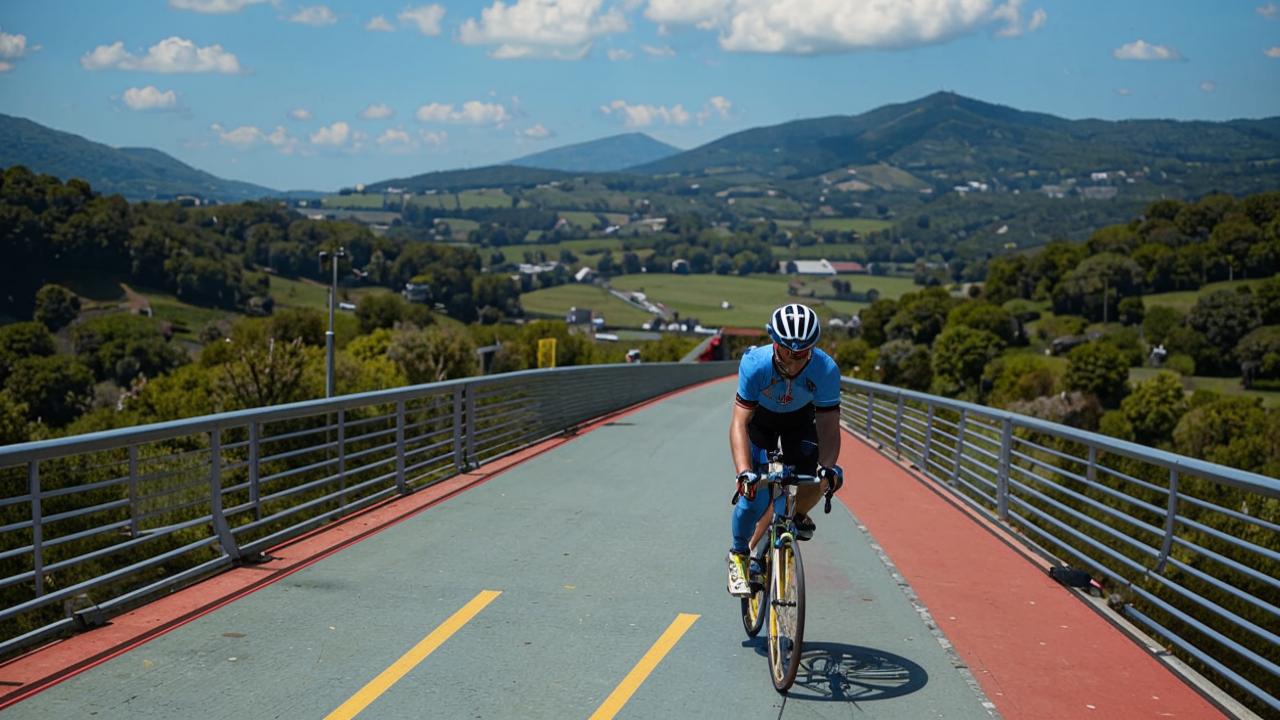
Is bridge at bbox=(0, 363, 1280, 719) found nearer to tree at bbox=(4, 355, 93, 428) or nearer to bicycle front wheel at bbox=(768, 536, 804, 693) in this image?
bicycle front wheel at bbox=(768, 536, 804, 693)

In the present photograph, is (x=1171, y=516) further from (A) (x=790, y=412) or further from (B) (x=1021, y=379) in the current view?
(B) (x=1021, y=379)

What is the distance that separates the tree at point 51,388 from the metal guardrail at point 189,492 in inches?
3618

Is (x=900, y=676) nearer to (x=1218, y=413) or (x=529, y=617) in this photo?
(x=529, y=617)

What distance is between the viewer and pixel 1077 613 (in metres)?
8.28

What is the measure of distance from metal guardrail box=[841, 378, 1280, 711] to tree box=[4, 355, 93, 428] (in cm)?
9906

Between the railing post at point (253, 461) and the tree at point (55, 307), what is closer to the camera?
the railing post at point (253, 461)

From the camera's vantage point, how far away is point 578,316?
17812 cm

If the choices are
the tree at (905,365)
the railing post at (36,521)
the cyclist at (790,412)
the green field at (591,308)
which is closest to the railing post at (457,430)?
the railing post at (36,521)

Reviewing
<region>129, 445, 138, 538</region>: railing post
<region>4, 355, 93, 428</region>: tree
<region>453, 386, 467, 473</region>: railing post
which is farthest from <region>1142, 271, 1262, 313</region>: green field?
<region>129, 445, 138, 538</region>: railing post

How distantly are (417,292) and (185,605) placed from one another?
158423 millimetres

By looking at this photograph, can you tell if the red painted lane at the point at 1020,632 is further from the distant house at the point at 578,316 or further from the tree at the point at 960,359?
the distant house at the point at 578,316

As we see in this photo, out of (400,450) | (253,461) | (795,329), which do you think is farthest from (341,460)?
(795,329)

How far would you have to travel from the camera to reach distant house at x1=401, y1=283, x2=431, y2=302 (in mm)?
162875

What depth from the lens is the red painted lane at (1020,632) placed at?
20.4 ft
